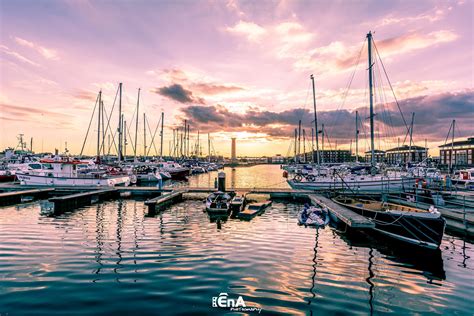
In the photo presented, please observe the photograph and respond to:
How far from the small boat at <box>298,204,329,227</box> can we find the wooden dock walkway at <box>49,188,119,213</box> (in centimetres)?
2041

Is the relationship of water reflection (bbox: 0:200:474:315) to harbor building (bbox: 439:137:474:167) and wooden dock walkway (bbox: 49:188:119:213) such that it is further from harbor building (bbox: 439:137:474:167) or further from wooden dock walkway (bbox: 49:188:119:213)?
harbor building (bbox: 439:137:474:167)

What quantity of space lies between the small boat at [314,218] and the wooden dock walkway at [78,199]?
20.4 meters

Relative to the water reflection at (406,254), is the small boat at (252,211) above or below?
above

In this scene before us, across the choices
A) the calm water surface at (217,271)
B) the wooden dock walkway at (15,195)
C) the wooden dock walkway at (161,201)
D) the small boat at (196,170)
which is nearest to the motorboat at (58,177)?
the wooden dock walkway at (15,195)

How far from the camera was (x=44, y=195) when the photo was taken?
33031mm

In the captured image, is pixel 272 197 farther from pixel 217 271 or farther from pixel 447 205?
pixel 217 271

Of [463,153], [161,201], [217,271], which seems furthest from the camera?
[463,153]

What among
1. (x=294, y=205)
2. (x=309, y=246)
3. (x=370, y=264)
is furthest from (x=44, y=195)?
(x=370, y=264)

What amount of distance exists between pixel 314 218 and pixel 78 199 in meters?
22.7

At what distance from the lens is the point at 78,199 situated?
89.5 feet

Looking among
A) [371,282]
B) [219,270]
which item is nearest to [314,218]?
[371,282]

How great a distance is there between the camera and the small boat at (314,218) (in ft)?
65.1

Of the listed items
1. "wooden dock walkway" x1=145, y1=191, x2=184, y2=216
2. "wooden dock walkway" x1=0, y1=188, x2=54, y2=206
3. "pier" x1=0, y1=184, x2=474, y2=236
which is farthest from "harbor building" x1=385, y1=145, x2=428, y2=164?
"wooden dock walkway" x1=0, y1=188, x2=54, y2=206

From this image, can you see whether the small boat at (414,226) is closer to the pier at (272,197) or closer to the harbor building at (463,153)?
the pier at (272,197)
